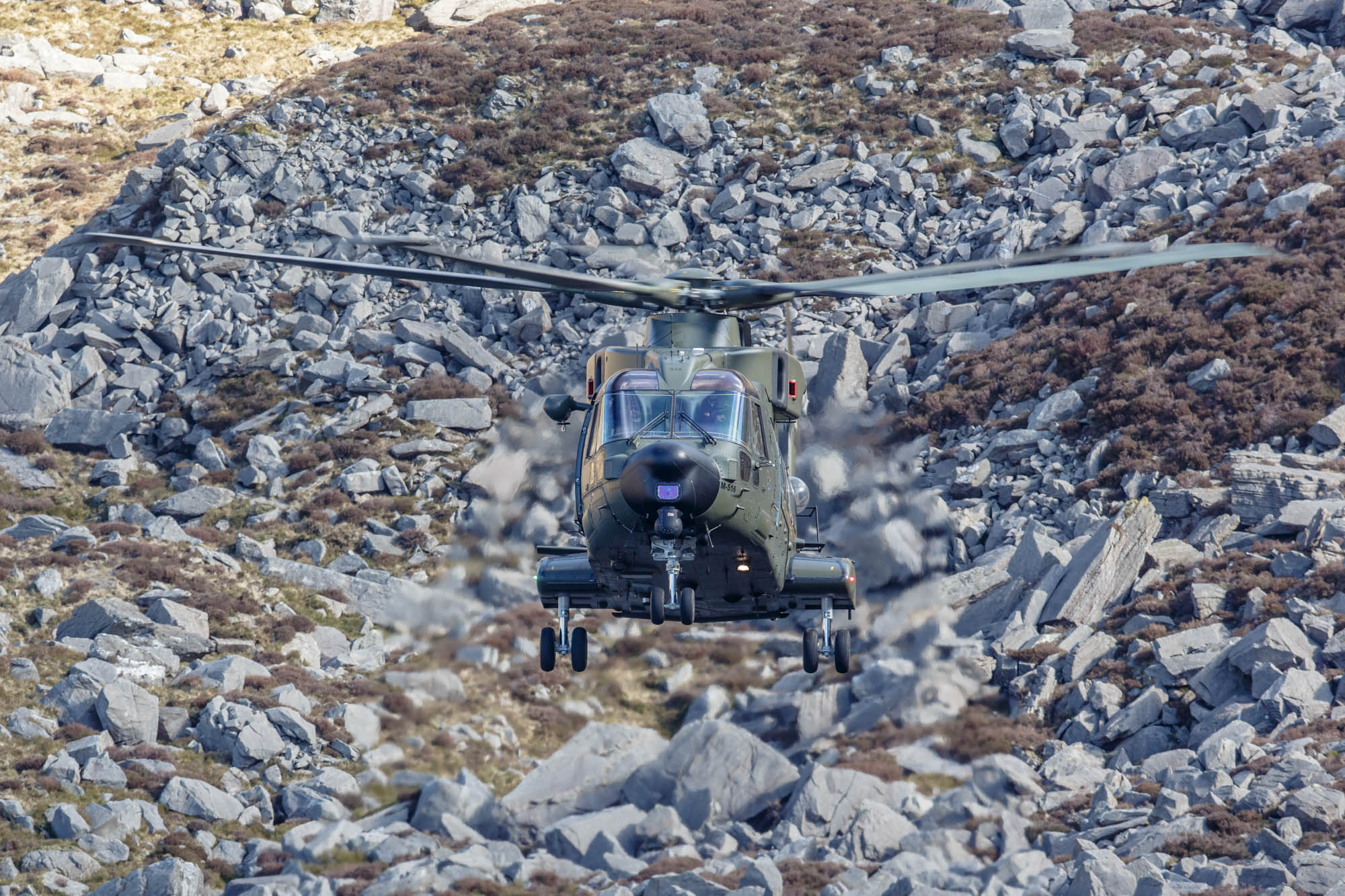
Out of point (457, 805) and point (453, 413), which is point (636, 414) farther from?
point (453, 413)

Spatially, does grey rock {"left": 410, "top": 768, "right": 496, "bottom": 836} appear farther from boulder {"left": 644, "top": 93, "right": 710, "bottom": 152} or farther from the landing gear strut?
boulder {"left": 644, "top": 93, "right": 710, "bottom": 152}

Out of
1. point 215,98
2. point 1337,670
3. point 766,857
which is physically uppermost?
point 215,98

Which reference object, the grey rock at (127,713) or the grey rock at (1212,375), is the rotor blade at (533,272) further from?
the grey rock at (1212,375)

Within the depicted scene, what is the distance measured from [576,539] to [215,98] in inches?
1305

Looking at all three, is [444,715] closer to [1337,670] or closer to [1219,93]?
[1337,670]

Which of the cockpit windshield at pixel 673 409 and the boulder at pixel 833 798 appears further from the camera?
the boulder at pixel 833 798

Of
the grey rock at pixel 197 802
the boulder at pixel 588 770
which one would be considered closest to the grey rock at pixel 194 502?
the grey rock at pixel 197 802

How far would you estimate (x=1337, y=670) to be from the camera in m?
20.5

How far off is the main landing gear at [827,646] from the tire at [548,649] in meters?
3.04

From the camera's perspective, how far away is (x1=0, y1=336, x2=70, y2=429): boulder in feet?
114

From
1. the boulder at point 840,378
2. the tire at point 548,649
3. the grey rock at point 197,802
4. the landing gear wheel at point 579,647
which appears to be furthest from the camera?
the boulder at point 840,378

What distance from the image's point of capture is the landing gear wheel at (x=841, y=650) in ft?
50.8

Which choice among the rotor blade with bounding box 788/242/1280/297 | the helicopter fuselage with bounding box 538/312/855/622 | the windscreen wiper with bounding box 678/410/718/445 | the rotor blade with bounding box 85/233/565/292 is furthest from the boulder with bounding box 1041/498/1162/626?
the rotor blade with bounding box 85/233/565/292

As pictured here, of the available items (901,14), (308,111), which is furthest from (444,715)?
(901,14)
